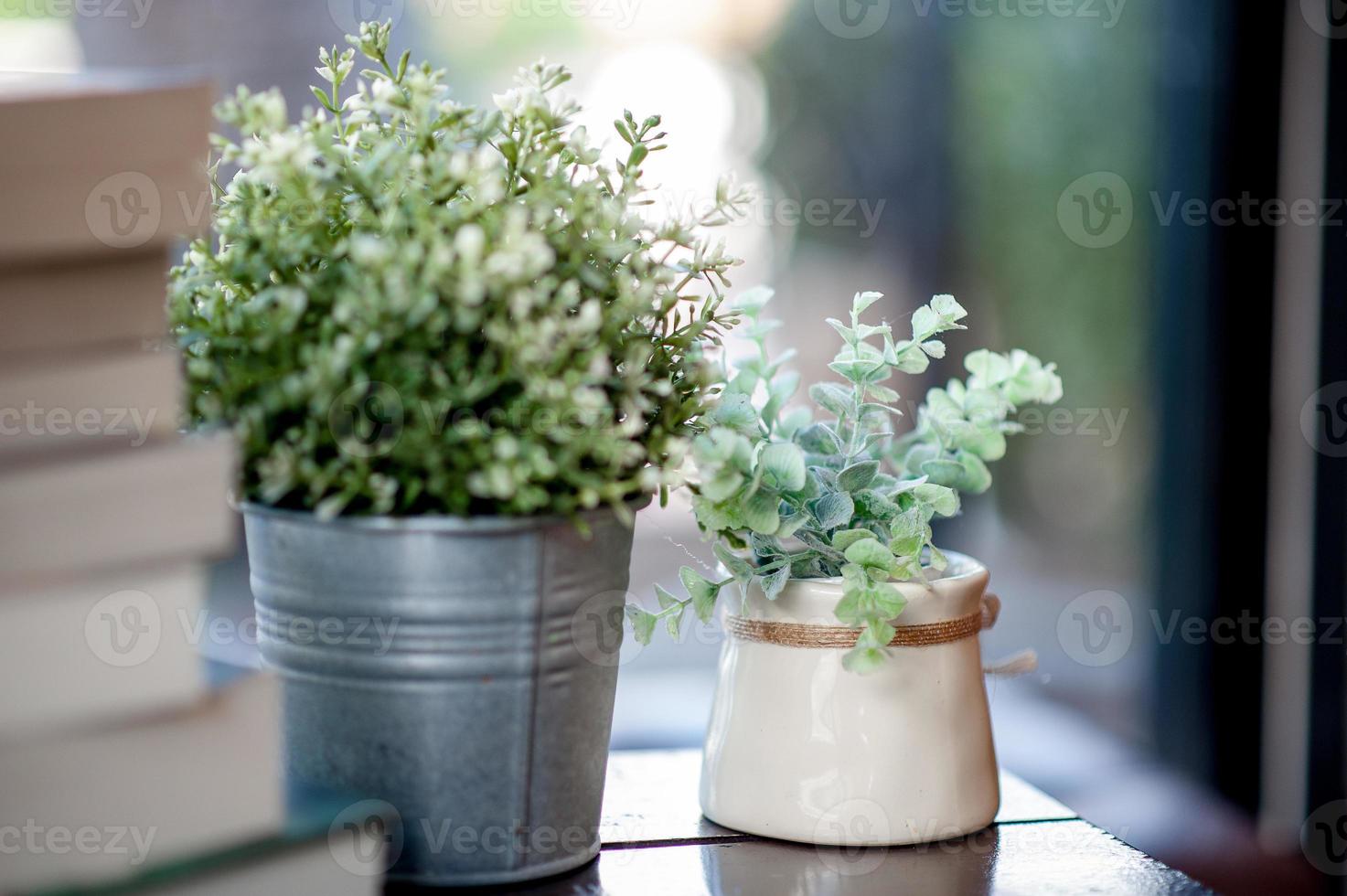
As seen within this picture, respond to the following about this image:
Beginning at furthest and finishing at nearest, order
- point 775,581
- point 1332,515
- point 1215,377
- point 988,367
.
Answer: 1. point 1215,377
2. point 1332,515
3. point 988,367
4. point 775,581

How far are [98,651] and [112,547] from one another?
5 centimetres

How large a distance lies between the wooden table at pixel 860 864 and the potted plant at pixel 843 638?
0.05 feet

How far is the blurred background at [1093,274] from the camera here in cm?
202

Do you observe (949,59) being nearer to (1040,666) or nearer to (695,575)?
(1040,666)

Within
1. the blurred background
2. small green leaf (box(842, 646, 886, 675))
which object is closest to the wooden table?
small green leaf (box(842, 646, 886, 675))

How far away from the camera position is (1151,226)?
2.29 m

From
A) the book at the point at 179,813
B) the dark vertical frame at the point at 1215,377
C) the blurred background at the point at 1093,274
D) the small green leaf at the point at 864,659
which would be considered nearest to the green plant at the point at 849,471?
the small green leaf at the point at 864,659

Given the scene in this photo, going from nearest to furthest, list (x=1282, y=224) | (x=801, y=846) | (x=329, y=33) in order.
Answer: (x=801, y=846) → (x=329, y=33) → (x=1282, y=224)

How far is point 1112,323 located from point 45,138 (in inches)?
82.1

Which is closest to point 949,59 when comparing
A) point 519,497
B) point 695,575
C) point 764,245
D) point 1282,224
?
point 764,245

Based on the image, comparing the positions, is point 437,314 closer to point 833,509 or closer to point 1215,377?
point 833,509

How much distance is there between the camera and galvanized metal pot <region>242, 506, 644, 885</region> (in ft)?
2.25

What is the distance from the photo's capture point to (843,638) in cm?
80

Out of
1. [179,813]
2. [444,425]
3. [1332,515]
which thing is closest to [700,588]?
[444,425]
